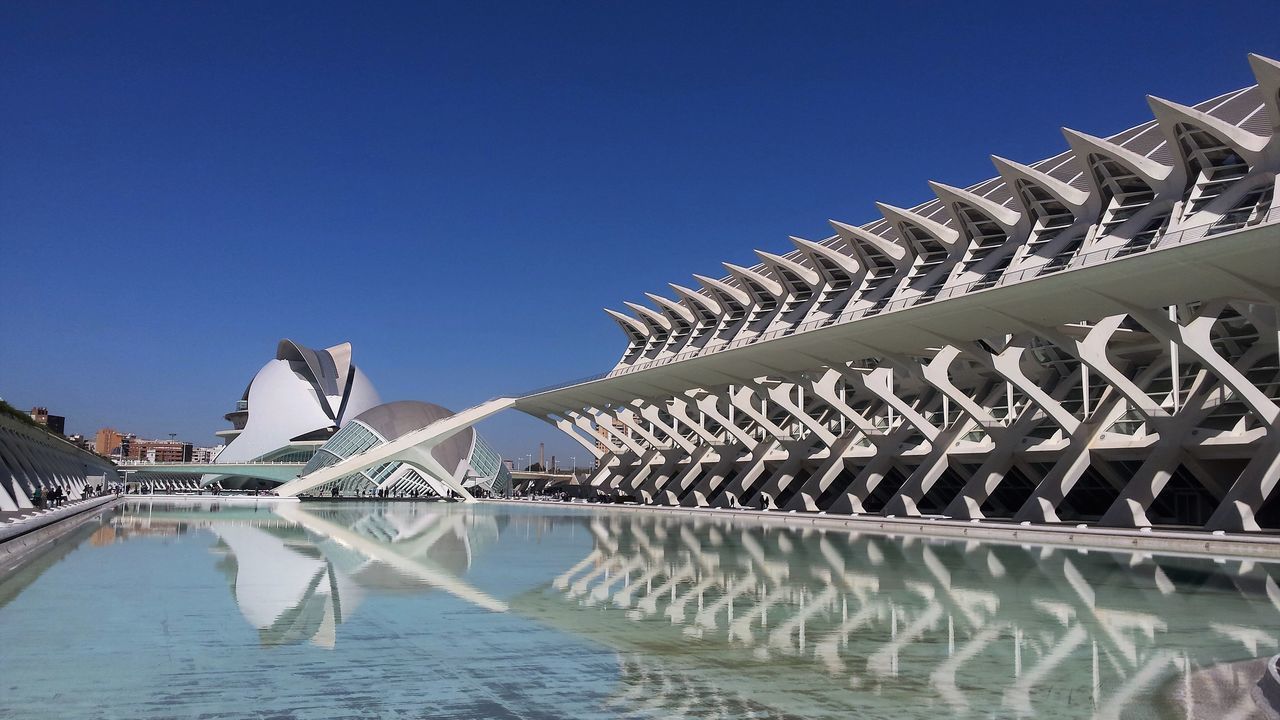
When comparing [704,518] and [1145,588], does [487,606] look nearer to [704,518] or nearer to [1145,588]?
[1145,588]

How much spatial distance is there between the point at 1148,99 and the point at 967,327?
6.76 metres

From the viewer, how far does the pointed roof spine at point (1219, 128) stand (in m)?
22.7

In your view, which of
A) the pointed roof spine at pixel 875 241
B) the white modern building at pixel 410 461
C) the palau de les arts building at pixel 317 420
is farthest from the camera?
the palau de les arts building at pixel 317 420

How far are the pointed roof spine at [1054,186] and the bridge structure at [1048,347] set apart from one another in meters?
0.08

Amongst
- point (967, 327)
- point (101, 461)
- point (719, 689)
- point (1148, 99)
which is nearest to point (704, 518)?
point (967, 327)

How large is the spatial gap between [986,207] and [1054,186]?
2708mm

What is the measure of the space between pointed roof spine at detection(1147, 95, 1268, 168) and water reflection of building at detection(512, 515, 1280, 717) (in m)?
11.4

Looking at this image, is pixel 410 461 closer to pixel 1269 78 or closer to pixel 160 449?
pixel 1269 78

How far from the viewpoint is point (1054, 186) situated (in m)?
27.9

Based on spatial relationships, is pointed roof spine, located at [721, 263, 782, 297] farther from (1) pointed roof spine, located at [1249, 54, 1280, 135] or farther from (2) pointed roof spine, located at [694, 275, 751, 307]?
(1) pointed roof spine, located at [1249, 54, 1280, 135]

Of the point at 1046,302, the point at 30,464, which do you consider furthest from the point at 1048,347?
the point at 30,464

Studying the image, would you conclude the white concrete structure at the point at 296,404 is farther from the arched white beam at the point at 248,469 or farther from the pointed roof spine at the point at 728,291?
the pointed roof spine at the point at 728,291

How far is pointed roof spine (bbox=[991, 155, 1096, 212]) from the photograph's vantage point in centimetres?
2766

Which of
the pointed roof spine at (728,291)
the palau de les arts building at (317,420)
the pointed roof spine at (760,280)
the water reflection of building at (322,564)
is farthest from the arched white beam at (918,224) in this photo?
the palau de les arts building at (317,420)
